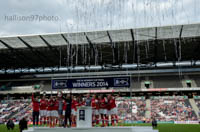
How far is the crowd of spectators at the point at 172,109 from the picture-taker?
32188 millimetres

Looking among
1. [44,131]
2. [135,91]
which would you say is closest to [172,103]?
[135,91]

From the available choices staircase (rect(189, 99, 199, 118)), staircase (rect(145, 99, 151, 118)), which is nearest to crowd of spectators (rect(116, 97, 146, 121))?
staircase (rect(145, 99, 151, 118))

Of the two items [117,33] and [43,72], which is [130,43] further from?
[43,72]

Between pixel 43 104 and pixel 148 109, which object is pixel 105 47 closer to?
→ pixel 148 109

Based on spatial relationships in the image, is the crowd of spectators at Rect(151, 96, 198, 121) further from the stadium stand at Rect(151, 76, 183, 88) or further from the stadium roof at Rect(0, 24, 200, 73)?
the stadium roof at Rect(0, 24, 200, 73)

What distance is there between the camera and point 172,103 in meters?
36.5

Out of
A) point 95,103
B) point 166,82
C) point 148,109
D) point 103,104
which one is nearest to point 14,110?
point 148,109

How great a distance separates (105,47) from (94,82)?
2201cm

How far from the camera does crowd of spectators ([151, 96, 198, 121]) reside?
3219 centimetres

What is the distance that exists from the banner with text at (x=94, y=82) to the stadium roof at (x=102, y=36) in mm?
17467

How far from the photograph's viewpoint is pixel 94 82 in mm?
13867

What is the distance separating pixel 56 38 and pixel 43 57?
8.65 m

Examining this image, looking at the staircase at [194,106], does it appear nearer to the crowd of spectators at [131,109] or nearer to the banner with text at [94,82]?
the crowd of spectators at [131,109]

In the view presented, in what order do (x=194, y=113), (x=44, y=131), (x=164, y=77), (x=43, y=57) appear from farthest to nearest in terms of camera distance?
(x=164, y=77) < (x=43, y=57) < (x=194, y=113) < (x=44, y=131)
